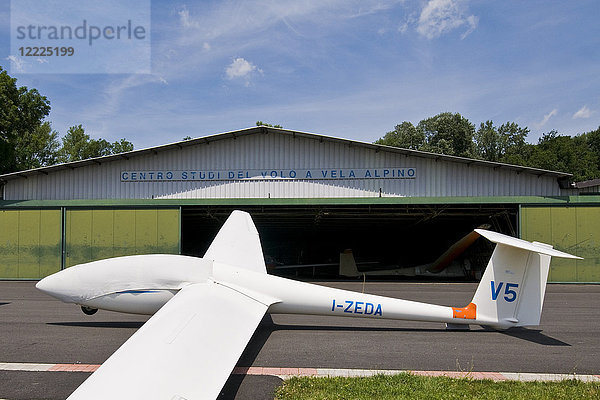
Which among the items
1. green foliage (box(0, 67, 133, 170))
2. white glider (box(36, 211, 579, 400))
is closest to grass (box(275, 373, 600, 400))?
white glider (box(36, 211, 579, 400))

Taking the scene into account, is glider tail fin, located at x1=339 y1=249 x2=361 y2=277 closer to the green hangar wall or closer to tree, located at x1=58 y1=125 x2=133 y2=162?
the green hangar wall

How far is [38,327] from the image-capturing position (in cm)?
945

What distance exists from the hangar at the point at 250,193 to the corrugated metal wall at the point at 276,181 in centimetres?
5

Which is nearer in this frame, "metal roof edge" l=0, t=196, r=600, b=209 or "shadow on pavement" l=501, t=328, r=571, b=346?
"shadow on pavement" l=501, t=328, r=571, b=346

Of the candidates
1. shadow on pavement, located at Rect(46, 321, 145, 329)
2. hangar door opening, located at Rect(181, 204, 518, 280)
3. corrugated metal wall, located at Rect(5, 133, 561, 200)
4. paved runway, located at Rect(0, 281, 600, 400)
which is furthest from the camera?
hangar door opening, located at Rect(181, 204, 518, 280)

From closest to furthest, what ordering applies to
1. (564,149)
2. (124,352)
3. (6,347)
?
(124,352)
(6,347)
(564,149)

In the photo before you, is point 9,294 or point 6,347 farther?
point 9,294

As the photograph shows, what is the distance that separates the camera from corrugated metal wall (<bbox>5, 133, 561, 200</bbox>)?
20.0 metres

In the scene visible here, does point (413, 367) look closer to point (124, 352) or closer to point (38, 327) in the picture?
point (124, 352)

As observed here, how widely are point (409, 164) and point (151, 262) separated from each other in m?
14.7

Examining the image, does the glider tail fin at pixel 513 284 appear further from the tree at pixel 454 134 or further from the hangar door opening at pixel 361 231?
the tree at pixel 454 134

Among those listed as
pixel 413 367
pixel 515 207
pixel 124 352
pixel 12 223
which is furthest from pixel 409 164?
pixel 12 223

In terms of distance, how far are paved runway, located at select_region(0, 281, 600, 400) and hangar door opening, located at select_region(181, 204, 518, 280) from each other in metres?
10.5

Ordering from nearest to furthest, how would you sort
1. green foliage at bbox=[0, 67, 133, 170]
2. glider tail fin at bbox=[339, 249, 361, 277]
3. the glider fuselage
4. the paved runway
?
the paved runway → the glider fuselage → glider tail fin at bbox=[339, 249, 361, 277] → green foliage at bbox=[0, 67, 133, 170]
